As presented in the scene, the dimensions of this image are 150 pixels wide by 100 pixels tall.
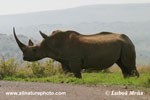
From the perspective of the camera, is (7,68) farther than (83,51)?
Yes

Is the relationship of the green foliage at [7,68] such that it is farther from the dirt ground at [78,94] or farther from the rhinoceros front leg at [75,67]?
the dirt ground at [78,94]

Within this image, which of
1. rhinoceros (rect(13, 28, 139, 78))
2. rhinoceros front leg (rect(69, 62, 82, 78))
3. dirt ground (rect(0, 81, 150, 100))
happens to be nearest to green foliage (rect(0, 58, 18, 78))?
rhinoceros (rect(13, 28, 139, 78))

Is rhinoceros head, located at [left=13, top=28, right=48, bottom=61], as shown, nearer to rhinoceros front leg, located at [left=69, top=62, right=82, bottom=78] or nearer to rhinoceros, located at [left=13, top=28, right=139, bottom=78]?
rhinoceros, located at [left=13, top=28, right=139, bottom=78]

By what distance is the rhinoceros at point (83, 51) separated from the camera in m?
14.8

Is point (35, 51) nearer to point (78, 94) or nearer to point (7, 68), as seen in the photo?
point (7, 68)

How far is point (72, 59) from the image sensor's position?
14.7 m

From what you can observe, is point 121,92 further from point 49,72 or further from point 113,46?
point 49,72

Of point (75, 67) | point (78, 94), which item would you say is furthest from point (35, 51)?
point (78, 94)

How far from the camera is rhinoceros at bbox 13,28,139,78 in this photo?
48.4 feet

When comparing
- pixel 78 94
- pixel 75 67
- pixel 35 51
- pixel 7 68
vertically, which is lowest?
pixel 7 68

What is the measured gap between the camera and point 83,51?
48.6 feet

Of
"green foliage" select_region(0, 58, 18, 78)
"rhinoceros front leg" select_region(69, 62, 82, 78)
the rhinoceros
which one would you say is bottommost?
"green foliage" select_region(0, 58, 18, 78)

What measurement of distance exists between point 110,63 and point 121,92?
543 cm

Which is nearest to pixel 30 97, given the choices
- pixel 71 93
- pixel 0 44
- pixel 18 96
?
pixel 18 96
